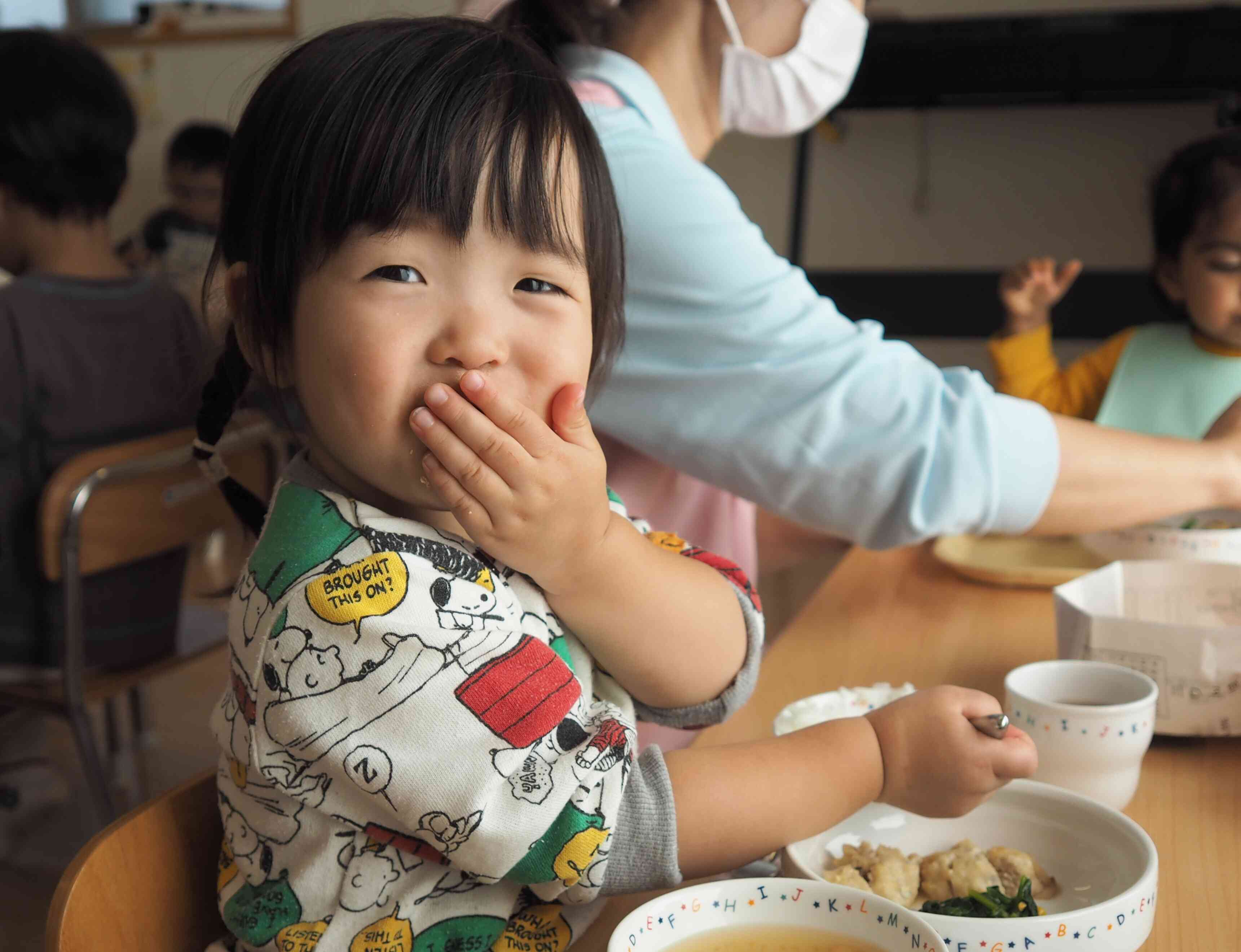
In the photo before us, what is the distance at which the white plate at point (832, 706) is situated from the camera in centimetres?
78

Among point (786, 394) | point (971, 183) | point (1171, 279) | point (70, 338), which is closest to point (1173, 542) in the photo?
point (786, 394)

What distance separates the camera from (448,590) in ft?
1.98

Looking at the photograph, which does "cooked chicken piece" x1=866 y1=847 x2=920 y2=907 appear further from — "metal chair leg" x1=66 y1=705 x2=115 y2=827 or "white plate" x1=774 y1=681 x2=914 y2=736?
"metal chair leg" x1=66 y1=705 x2=115 y2=827

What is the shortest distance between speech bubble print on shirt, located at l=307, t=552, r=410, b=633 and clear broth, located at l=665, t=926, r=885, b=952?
0.21 metres

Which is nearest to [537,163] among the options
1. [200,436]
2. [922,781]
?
[200,436]

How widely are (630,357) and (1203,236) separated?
1.11m

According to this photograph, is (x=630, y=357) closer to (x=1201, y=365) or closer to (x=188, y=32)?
(x=1201, y=365)

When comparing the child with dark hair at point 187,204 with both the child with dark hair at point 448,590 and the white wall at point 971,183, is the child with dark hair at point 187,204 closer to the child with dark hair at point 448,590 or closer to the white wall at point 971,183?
the white wall at point 971,183

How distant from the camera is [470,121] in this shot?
2.13ft

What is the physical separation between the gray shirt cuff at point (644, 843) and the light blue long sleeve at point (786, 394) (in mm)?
468

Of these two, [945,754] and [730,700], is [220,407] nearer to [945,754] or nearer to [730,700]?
[730,700]

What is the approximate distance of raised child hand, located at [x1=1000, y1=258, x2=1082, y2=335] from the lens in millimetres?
1807

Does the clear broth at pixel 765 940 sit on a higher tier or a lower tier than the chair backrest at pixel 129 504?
higher

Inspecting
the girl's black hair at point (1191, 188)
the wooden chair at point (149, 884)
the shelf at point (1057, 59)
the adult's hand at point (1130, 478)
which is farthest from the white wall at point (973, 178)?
the wooden chair at point (149, 884)
